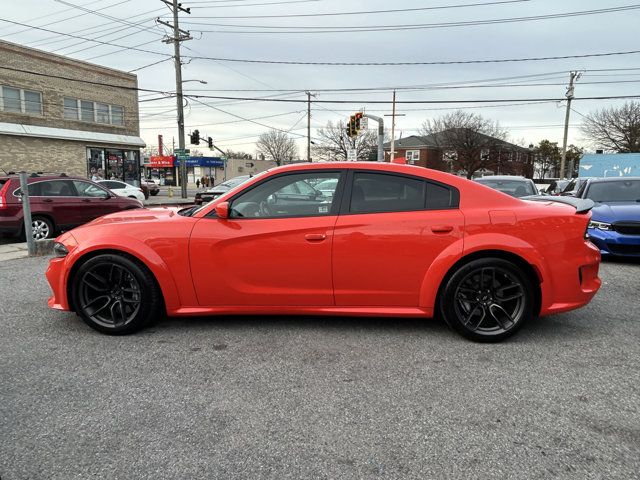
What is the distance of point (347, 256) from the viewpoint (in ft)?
12.0

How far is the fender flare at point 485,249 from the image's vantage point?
356 centimetres

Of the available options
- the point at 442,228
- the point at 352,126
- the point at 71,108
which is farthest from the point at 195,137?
the point at 442,228

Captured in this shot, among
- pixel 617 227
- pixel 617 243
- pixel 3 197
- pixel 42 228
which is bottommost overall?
pixel 42 228

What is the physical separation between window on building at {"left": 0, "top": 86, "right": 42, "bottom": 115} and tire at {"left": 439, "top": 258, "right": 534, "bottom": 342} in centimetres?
2989

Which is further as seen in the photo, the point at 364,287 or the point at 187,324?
the point at 187,324

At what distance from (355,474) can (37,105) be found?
31.6 meters

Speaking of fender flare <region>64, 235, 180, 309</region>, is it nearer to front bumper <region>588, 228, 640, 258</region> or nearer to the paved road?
the paved road

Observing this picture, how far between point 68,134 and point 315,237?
2931 centimetres

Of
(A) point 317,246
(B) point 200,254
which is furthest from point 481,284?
(B) point 200,254

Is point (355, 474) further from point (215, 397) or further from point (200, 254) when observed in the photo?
point (200, 254)

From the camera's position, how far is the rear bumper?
362cm

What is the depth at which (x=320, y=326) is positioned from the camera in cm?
406

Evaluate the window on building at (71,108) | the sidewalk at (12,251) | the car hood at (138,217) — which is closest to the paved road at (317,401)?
the car hood at (138,217)

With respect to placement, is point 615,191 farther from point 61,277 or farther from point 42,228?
point 42,228
